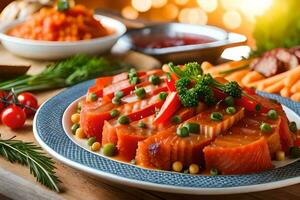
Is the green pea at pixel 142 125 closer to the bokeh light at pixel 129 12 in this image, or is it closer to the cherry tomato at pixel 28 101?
the cherry tomato at pixel 28 101

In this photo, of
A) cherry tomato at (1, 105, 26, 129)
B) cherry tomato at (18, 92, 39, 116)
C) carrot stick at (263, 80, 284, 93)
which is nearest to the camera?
cherry tomato at (1, 105, 26, 129)

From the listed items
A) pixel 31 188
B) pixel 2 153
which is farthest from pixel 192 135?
pixel 2 153

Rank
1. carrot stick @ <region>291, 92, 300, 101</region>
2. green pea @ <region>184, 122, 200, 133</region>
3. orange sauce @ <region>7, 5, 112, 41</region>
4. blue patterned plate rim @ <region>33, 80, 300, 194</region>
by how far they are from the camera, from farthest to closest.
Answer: orange sauce @ <region>7, 5, 112, 41</region> → carrot stick @ <region>291, 92, 300, 101</region> → green pea @ <region>184, 122, 200, 133</region> → blue patterned plate rim @ <region>33, 80, 300, 194</region>

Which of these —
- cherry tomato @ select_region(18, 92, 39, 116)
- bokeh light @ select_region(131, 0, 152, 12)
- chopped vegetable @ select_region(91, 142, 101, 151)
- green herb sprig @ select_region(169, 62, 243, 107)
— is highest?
green herb sprig @ select_region(169, 62, 243, 107)

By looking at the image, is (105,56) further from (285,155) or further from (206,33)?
(285,155)

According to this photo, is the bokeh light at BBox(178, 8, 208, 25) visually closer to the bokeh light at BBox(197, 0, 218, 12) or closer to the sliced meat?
the bokeh light at BBox(197, 0, 218, 12)

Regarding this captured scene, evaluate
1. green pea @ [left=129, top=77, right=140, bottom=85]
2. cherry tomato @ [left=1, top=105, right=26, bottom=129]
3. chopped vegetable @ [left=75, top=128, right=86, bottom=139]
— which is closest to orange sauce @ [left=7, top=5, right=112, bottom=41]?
cherry tomato @ [left=1, top=105, right=26, bottom=129]
